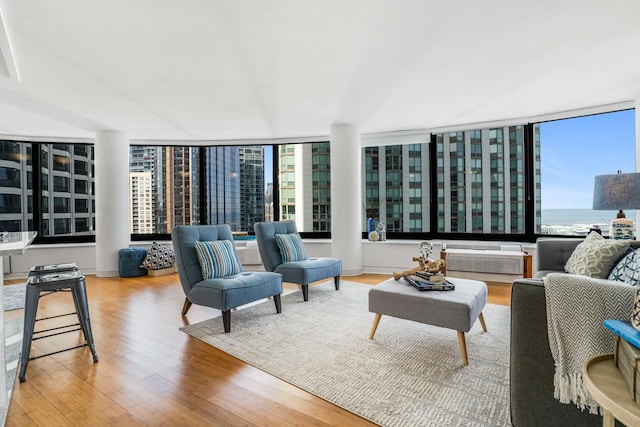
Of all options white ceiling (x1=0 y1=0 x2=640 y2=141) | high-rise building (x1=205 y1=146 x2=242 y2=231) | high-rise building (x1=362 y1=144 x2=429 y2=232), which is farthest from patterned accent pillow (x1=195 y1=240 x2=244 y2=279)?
high-rise building (x1=205 y1=146 x2=242 y2=231)

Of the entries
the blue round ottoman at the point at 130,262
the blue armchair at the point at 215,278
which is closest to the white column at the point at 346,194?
the blue armchair at the point at 215,278

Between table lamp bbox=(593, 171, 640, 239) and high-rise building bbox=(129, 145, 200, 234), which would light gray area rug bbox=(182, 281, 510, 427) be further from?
high-rise building bbox=(129, 145, 200, 234)

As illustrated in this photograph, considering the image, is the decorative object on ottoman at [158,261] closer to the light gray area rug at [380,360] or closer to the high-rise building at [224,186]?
the high-rise building at [224,186]

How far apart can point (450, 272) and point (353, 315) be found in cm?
191

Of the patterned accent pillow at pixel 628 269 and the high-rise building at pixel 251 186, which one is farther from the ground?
the high-rise building at pixel 251 186

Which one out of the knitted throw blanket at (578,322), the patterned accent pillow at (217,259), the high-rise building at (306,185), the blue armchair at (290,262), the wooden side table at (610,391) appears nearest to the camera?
the wooden side table at (610,391)

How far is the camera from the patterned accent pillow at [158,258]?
555 cm

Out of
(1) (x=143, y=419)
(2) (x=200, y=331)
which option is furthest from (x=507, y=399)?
(2) (x=200, y=331)

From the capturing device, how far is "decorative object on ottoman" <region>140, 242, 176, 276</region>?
554cm

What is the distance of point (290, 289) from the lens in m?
4.60

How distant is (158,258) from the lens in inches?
221

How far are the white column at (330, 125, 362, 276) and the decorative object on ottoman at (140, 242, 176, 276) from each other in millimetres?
2770

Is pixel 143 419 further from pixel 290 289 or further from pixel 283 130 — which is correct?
pixel 283 130

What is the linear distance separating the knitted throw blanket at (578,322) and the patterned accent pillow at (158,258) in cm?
550
